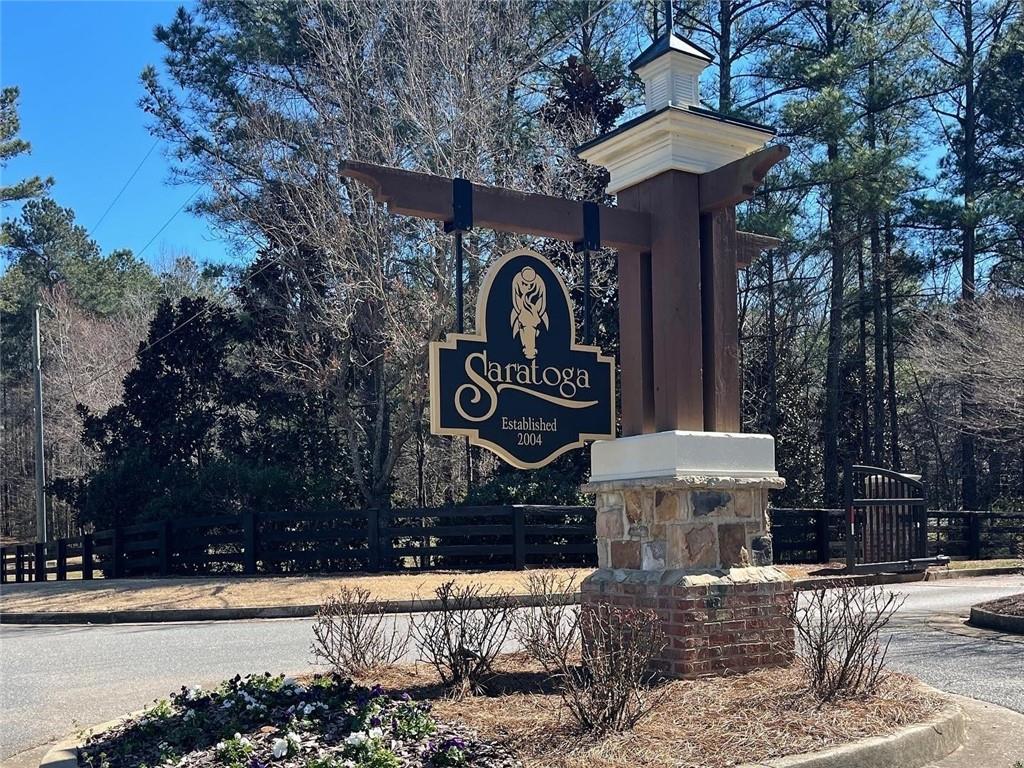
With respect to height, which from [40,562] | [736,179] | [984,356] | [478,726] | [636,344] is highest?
[984,356]

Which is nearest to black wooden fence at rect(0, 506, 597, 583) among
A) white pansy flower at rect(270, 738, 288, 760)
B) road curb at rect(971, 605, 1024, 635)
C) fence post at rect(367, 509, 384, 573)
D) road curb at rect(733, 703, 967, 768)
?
fence post at rect(367, 509, 384, 573)

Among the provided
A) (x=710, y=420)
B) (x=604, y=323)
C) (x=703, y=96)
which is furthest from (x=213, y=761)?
(x=703, y=96)

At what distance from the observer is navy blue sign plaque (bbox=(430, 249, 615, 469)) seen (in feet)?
19.0

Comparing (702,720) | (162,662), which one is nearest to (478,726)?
(702,720)

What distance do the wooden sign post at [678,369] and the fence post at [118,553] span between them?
1570 centimetres

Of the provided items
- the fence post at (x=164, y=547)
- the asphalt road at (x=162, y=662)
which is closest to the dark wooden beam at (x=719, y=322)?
the asphalt road at (x=162, y=662)

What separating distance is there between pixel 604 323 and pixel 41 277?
1466 inches

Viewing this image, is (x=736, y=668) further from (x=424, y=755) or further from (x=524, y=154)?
(x=524, y=154)

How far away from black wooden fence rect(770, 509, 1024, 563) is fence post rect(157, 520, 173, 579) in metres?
11.5

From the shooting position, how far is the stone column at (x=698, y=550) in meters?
5.69

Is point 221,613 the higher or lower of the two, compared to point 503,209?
lower

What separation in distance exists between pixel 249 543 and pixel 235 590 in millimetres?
2638

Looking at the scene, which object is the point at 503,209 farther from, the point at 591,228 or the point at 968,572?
the point at 968,572

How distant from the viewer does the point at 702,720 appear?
4.84 m
